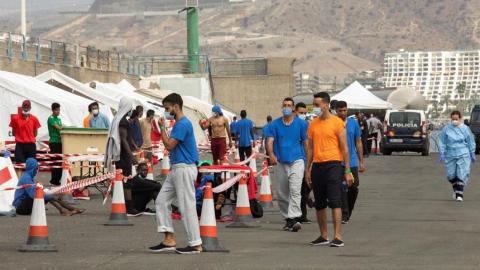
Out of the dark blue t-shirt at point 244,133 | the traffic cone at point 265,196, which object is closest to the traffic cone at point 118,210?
the traffic cone at point 265,196

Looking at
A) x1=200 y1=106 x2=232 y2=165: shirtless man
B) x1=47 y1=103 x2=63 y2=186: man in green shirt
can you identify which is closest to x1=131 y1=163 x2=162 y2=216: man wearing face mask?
x1=47 y1=103 x2=63 y2=186: man in green shirt

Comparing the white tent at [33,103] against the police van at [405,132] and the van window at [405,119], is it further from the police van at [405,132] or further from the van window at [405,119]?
the van window at [405,119]

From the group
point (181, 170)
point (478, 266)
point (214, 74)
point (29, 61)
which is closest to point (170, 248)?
point (181, 170)

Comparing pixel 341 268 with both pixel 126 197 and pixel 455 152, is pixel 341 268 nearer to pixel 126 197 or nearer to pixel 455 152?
pixel 126 197

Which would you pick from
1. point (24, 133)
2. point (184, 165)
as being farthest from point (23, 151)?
point (184, 165)

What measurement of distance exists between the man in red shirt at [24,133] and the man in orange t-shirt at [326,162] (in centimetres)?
1057

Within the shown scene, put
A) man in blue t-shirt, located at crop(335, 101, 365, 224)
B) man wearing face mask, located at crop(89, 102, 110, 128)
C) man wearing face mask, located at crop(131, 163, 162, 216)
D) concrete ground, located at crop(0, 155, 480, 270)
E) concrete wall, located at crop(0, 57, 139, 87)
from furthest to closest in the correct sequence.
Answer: concrete wall, located at crop(0, 57, 139, 87) → man wearing face mask, located at crop(89, 102, 110, 128) → man wearing face mask, located at crop(131, 163, 162, 216) → man in blue t-shirt, located at crop(335, 101, 365, 224) → concrete ground, located at crop(0, 155, 480, 270)

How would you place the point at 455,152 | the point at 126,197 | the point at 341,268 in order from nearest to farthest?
the point at 341,268, the point at 126,197, the point at 455,152

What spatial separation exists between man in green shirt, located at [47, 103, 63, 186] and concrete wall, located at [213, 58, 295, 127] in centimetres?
6453

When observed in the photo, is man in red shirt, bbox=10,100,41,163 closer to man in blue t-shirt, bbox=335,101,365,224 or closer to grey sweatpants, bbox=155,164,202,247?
man in blue t-shirt, bbox=335,101,365,224

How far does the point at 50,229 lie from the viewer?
18703 mm

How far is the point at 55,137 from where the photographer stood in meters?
28.3

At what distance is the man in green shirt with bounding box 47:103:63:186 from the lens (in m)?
27.9

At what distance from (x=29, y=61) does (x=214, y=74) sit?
144ft
